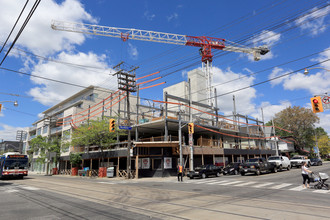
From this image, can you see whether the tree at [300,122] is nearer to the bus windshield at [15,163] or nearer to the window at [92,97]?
the window at [92,97]

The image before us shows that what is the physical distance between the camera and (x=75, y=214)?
744 cm

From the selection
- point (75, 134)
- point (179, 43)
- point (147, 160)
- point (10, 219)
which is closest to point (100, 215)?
point (10, 219)

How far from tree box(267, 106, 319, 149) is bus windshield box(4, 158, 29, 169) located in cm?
5982

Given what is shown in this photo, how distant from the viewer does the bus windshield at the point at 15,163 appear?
24803mm

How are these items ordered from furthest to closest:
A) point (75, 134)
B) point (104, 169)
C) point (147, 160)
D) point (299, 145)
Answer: point (299, 145) → point (75, 134) → point (104, 169) → point (147, 160)

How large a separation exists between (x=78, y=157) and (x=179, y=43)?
122ft

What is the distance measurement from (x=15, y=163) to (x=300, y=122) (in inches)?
2468

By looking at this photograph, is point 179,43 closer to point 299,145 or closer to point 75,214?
point 299,145

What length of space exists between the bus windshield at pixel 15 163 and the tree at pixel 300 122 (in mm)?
59820

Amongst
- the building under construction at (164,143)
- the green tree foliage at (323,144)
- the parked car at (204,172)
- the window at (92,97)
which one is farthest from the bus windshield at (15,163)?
the green tree foliage at (323,144)

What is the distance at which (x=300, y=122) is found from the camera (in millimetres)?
56375

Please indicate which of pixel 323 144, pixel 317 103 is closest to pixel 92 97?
pixel 317 103

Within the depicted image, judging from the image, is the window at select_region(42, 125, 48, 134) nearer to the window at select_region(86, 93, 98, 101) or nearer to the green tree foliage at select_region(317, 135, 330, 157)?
the window at select_region(86, 93, 98, 101)

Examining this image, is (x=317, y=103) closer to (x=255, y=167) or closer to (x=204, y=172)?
(x=255, y=167)
